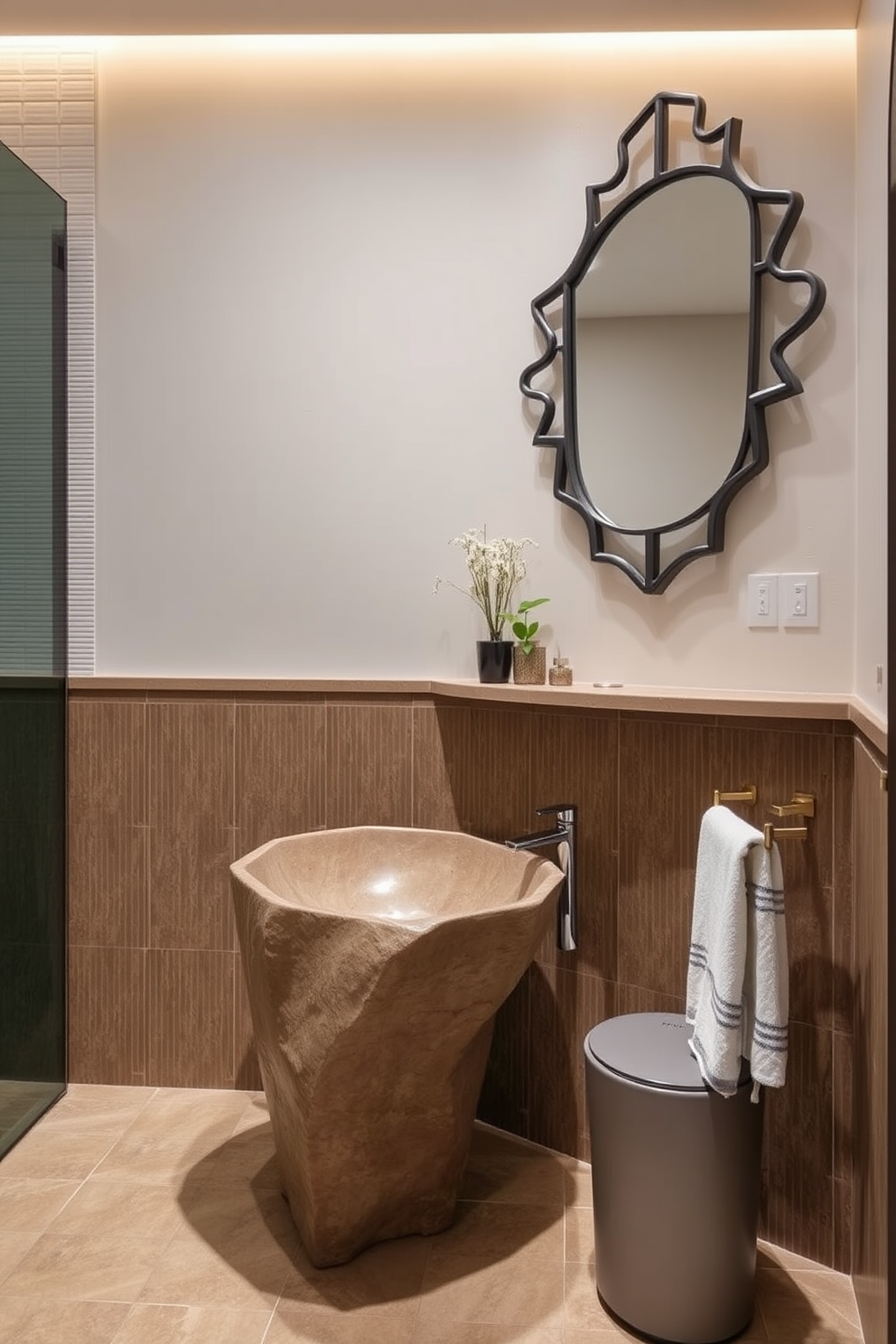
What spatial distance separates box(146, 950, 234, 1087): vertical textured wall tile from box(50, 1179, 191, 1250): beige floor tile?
0.43 m

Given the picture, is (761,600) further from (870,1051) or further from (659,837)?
(870,1051)

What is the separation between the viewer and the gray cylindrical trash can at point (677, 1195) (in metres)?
1.68

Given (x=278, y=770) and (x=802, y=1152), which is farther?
(x=278, y=770)

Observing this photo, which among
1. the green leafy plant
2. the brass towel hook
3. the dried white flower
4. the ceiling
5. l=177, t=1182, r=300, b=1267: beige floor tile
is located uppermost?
the ceiling

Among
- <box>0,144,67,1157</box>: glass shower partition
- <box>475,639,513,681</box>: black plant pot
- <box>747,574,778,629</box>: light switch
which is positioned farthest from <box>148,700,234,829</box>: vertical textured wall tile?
<box>747,574,778,629</box>: light switch

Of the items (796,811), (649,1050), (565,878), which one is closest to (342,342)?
(565,878)

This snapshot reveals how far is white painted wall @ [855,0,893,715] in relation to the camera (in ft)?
5.72

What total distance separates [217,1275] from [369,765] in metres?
1.09

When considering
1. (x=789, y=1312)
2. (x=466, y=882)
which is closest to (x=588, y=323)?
(x=466, y=882)

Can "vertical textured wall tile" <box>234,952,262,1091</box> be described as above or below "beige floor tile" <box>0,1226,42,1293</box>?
above

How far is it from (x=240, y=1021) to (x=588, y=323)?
1.86 m

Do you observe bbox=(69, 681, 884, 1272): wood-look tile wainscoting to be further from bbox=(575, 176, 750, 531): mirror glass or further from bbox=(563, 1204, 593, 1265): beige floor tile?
bbox=(575, 176, 750, 531): mirror glass

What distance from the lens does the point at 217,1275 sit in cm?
187

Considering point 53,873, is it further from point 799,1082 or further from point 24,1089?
point 799,1082
